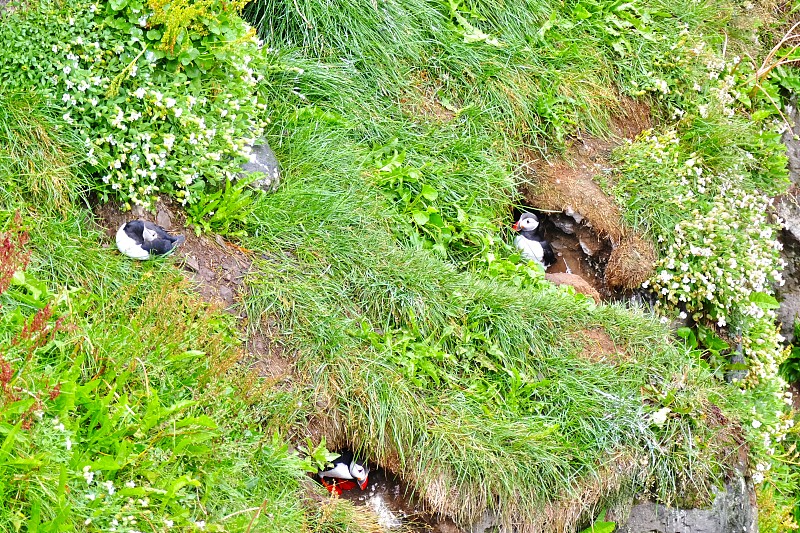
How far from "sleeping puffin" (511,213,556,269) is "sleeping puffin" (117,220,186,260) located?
2.55 meters

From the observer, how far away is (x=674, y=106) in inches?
269

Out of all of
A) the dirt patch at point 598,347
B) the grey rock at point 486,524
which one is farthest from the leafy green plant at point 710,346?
the grey rock at point 486,524

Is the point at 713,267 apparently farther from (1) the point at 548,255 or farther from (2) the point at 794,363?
(2) the point at 794,363

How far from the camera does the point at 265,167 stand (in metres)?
4.94

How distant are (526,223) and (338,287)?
5.54 feet

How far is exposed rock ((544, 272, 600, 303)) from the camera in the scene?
5.75m

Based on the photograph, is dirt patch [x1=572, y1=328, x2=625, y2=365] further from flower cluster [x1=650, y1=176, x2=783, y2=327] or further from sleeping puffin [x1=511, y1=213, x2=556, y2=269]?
flower cluster [x1=650, y1=176, x2=783, y2=327]

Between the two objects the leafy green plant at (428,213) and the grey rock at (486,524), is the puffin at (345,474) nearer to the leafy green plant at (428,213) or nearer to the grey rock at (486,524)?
the grey rock at (486,524)

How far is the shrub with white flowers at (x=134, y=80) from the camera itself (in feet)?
13.9

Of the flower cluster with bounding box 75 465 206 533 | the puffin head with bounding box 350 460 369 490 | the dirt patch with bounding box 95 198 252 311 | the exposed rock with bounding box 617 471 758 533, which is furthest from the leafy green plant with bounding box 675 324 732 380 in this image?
the flower cluster with bounding box 75 465 206 533

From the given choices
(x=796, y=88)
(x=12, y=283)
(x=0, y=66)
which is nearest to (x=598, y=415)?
(x=12, y=283)

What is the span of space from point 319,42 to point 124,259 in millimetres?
2280

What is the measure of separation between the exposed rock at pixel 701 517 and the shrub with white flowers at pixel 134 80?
3.24 metres

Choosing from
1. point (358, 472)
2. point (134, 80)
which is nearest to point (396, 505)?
point (358, 472)
